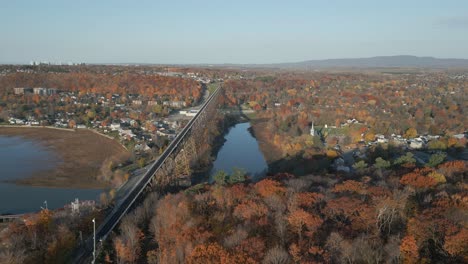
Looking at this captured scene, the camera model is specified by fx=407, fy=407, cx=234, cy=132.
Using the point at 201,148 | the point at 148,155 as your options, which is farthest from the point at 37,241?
the point at 201,148

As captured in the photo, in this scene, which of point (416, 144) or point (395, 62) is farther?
point (395, 62)

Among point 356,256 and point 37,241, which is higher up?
point 356,256

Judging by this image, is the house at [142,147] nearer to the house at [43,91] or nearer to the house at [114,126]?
the house at [114,126]

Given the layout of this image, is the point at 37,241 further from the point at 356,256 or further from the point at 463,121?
the point at 463,121

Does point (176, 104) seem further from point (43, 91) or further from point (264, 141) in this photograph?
point (264, 141)

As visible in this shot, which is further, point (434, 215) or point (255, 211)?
point (255, 211)

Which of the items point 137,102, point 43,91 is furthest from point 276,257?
point 43,91
